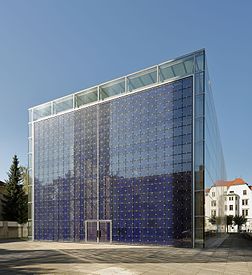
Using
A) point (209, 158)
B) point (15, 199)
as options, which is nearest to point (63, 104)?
point (209, 158)

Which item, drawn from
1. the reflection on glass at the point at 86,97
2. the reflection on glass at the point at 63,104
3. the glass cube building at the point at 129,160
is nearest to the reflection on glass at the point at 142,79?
the glass cube building at the point at 129,160

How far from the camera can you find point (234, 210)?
101 metres

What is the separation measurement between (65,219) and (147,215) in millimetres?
10635

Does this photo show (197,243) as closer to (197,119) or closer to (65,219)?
(197,119)

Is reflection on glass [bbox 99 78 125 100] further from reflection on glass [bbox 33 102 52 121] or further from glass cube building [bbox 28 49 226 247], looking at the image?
reflection on glass [bbox 33 102 52 121]

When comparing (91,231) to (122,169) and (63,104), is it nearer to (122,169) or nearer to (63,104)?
(122,169)

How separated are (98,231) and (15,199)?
24.4 metres

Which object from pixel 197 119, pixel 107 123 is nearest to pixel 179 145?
pixel 197 119

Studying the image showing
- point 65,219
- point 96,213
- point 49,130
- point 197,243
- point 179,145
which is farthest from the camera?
point 49,130

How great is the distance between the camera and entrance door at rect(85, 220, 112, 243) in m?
31.4

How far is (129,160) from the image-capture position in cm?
3066

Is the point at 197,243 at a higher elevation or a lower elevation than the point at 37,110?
lower

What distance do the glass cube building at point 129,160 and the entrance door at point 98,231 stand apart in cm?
9

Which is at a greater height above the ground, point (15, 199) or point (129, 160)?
point (129, 160)
